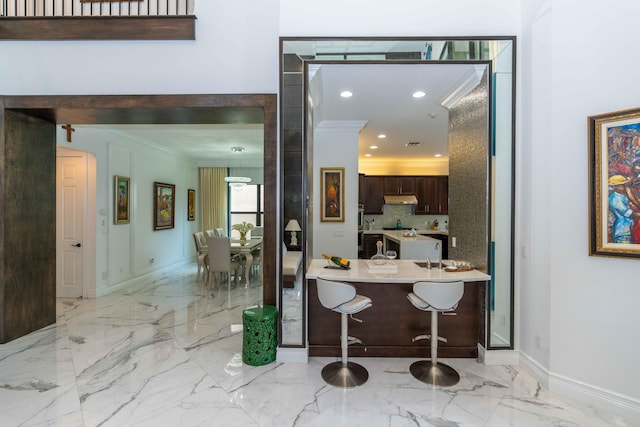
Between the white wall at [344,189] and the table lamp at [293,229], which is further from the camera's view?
the white wall at [344,189]

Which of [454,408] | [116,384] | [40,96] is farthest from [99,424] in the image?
[40,96]

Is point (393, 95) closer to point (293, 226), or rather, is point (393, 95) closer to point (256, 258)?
point (293, 226)

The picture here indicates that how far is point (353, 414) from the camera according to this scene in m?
2.10

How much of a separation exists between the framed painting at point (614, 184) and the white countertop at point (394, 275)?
0.87 metres

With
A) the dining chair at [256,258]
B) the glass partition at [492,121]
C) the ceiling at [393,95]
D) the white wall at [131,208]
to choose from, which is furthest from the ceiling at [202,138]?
the glass partition at [492,121]

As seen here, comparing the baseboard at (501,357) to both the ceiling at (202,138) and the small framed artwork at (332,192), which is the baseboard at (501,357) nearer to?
the small framed artwork at (332,192)

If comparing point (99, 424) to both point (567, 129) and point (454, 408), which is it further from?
point (567, 129)

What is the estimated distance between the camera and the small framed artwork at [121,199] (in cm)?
520

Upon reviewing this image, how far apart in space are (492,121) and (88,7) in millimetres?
3993

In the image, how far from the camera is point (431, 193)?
8.00m

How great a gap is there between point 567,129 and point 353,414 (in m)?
2.53

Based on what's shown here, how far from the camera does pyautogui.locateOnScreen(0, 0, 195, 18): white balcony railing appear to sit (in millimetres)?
3061

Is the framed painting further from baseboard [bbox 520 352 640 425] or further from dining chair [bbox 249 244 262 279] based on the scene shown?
dining chair [bbox 249 244 262 279]

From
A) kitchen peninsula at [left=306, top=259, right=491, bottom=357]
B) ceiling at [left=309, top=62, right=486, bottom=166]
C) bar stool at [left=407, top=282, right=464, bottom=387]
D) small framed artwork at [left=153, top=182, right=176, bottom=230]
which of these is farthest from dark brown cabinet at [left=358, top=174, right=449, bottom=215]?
bar stool at [left=407, top=282, right=464, bottom=387]
